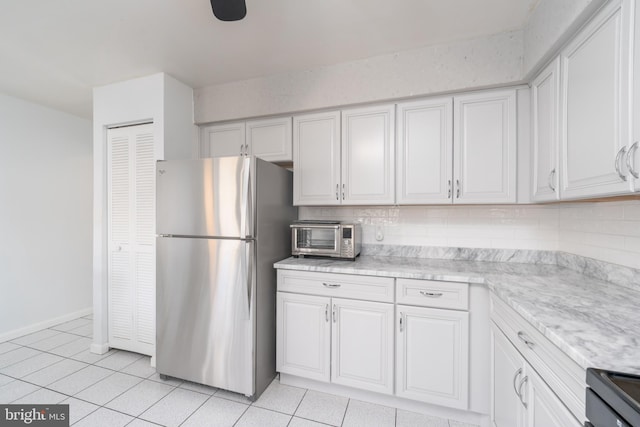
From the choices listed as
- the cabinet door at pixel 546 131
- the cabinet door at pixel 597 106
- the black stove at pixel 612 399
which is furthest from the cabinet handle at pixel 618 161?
the black stove at pixel 612 399

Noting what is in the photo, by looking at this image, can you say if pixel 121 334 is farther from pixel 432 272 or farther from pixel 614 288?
pixel 614 288

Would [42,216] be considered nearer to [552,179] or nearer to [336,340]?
[336,340]

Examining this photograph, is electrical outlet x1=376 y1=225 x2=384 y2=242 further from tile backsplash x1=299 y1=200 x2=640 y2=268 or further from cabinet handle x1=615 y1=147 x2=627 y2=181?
cabinet handle x1=615 y1=147 x2=627 y2=181

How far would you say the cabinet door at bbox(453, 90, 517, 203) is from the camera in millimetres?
1972

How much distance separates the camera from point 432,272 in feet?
5.87

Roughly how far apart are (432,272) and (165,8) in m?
2.37

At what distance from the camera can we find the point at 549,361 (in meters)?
0.98

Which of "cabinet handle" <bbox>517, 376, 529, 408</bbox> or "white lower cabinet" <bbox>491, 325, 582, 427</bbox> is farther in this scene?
"cabinet handle" <bbox>517, 376, 529, 408</bbox>

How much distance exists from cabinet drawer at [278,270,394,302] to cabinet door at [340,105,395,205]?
0.66 m

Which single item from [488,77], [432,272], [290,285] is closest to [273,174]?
[290,285]

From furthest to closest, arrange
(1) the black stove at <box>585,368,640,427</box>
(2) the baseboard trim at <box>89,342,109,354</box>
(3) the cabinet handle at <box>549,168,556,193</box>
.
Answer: (2) the baseboard trim at <box>89,342,109,354</box> → (3) the cabinet handle at <box>549,168,556,193</box> → (1) the black stove at <box>585,368,640,427</box>

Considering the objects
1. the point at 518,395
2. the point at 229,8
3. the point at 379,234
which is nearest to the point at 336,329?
the point at 379,234

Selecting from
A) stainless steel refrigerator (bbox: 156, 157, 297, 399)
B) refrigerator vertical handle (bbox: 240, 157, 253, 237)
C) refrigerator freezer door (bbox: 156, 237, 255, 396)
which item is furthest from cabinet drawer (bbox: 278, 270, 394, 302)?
refrigerator vertical handle (bbox: 240, 157, 253, 237)

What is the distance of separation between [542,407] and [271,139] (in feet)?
8.07
